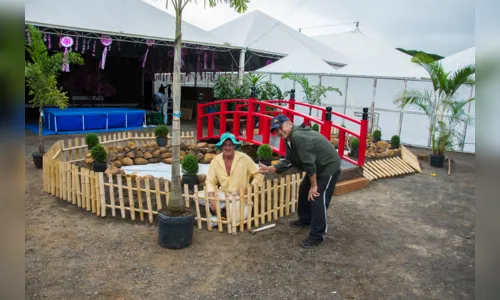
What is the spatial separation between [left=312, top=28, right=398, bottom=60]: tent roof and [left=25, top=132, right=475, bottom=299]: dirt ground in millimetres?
22606

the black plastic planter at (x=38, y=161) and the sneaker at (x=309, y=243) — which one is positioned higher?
the black plastic planter at (x=38, y=161)

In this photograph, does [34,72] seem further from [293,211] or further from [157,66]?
[157,66]

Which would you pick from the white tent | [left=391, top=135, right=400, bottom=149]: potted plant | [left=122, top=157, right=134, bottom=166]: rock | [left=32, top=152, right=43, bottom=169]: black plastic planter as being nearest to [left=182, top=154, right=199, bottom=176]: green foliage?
[left=122, top=157, right=134, bottom=166]: rock

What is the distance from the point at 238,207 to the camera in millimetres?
4871

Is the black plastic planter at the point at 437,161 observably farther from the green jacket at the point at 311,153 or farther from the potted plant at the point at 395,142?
the green jacket at the point at 311,153

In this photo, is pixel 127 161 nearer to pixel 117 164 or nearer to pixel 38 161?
pixel 117 164

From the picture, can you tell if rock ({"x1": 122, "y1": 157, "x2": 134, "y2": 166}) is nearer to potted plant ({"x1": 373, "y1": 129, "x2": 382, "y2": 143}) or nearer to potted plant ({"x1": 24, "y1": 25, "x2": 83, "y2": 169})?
potted plant ({"x1": 24, "y1": 25, "x2": 83, "y2": 169})

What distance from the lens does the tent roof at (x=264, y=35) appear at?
58.8 ft

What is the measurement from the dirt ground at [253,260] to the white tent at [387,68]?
8.81 metres

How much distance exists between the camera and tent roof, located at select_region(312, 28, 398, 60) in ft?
86.8

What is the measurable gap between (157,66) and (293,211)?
15.1 m

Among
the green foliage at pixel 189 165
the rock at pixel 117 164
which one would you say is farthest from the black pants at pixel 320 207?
the rock at pixel 117 164
